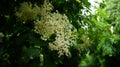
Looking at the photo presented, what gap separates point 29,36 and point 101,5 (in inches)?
45.8

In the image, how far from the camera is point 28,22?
6.37 feet

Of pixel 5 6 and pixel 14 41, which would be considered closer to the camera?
pixel 14 41

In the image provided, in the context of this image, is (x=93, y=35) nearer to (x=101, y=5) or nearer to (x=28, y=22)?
(x=101, y=5)

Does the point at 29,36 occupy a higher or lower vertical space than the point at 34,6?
lower

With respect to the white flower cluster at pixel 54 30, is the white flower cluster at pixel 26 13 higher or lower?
higher

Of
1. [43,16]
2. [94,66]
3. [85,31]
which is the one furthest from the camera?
[94,66]

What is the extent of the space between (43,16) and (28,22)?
10 cm

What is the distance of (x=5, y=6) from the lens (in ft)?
6.68

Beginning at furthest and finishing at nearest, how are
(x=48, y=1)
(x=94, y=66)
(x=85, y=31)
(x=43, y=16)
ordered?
(x=94, y=66)
(x=85, y=31)
(x=48, y=1)
(x=43, y=16)

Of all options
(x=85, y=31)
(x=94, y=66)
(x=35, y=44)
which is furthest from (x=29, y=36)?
(x=94, y=66)

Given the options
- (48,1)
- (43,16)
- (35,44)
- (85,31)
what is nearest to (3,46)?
(35,44)

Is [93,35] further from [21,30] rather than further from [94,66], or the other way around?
[94,66]

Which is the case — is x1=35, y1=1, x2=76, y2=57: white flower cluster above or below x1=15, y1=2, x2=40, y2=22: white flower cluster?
below

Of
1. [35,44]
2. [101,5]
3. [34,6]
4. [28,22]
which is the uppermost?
[101,5]
